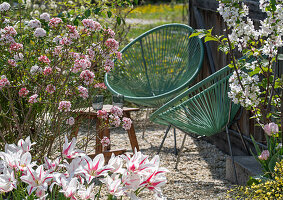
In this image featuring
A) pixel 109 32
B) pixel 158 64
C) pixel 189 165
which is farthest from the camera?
pixel 158 64

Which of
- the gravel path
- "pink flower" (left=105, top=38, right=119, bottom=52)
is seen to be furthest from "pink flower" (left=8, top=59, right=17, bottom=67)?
the gravel path

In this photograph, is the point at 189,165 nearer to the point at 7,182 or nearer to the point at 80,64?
the point at 80,64

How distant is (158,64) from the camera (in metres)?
4.52

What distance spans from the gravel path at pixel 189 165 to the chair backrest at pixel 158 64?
0.48 meters

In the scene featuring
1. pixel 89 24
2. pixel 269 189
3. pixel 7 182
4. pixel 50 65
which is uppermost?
pixel 89 24

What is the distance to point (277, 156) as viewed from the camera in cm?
242

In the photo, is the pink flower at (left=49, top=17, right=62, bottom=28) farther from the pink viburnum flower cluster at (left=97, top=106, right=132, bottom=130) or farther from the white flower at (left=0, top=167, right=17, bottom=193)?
the white flower at (left=0, top=167, right=17, bottom=193)

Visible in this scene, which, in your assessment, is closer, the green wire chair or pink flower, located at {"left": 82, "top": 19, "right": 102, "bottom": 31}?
pink flower, located at {"left": 82, "top": 19, "right": 102, "bottom": 31}

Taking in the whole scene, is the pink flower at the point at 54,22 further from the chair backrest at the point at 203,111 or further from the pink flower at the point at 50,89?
the chair backrest at the point at 203,111

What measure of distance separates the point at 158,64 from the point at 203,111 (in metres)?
1.46

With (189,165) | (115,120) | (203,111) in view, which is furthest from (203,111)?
(115,120)

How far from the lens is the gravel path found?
2.96 m

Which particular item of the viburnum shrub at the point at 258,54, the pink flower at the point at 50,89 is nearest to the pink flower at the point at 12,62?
the pink flower at the point at 50,89

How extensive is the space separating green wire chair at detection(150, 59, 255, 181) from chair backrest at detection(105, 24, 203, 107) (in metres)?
1.01
